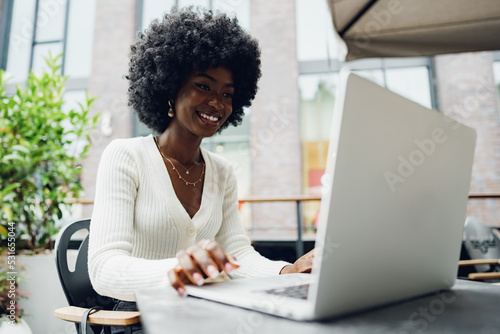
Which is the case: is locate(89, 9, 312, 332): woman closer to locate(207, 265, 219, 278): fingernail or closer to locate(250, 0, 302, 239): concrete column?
locate(207, 265, 219, 278): fingernail

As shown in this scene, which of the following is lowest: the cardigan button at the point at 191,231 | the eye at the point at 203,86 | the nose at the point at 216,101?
the cardigan button at the point at 191,231

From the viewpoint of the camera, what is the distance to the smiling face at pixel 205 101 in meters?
1.22

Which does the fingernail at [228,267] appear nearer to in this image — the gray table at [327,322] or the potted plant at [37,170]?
the gray table at [327,322]

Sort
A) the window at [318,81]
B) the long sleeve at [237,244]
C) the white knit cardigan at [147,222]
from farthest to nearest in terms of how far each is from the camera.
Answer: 1. the window at [318,81]
2. the long sleeve at [237,244]
3. the white knit cardigan at [147,222]

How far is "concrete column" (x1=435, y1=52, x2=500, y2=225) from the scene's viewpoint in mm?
5430

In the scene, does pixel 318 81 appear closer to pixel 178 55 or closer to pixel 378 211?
pixel 178 55

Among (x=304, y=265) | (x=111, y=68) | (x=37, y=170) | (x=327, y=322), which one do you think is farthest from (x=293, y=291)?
(x=111, y=68)

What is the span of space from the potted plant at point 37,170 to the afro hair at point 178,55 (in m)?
1.42

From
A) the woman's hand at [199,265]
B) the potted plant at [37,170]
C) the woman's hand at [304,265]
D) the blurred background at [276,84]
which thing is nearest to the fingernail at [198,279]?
the woman's hand at [199,265]

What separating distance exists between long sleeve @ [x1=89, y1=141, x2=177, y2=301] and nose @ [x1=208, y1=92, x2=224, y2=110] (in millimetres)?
309

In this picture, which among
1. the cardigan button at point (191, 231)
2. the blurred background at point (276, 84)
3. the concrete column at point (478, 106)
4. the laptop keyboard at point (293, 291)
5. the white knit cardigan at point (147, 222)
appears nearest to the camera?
the laptop keyboard at point (293, 291)

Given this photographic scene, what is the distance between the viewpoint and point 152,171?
114 centimetres

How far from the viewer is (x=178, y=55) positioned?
134 centimetres

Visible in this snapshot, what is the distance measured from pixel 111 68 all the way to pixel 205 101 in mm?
5805
